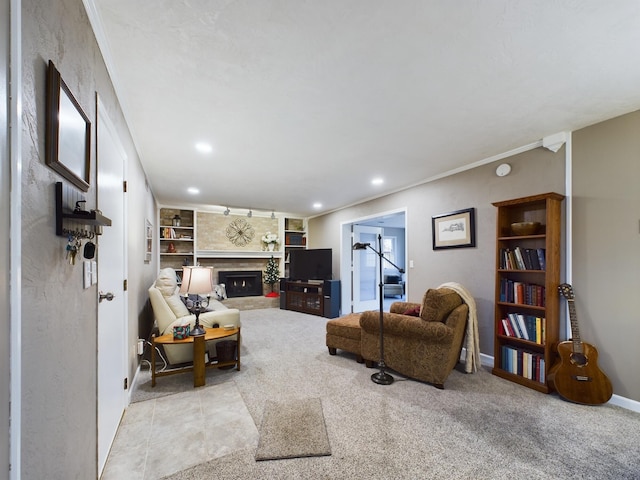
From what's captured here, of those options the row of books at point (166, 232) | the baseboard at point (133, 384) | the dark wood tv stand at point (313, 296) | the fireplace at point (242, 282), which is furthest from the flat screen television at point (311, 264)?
the baseboard at point (133, 384)

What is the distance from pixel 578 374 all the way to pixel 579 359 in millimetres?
122

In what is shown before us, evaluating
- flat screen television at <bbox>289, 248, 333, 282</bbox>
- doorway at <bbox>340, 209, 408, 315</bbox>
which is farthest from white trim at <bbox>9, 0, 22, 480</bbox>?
flat screen television at <bbox>289, 248, 333, 282</bbox>

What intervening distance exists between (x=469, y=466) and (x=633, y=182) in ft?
8.32

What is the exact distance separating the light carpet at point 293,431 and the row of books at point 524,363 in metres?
1.98

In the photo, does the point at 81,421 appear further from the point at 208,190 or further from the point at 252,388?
the point at 208,190

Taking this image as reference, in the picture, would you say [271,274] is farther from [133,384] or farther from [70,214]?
[70,214]

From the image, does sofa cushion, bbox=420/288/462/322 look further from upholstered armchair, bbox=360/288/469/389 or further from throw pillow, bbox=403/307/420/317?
throw pillow, bbox=403/307/420/317

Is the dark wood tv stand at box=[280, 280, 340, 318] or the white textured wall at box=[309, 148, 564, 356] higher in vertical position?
the white textured wall at box=[309, 148, 564, 356]

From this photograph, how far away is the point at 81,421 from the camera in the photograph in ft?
4.12

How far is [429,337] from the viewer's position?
2.67 meters

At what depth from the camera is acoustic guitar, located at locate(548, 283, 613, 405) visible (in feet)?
7.69

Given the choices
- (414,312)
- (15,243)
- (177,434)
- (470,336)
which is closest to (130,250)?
(177,434)

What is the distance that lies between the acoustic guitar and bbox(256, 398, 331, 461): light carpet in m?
2.09

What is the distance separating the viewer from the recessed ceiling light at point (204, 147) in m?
2.95
